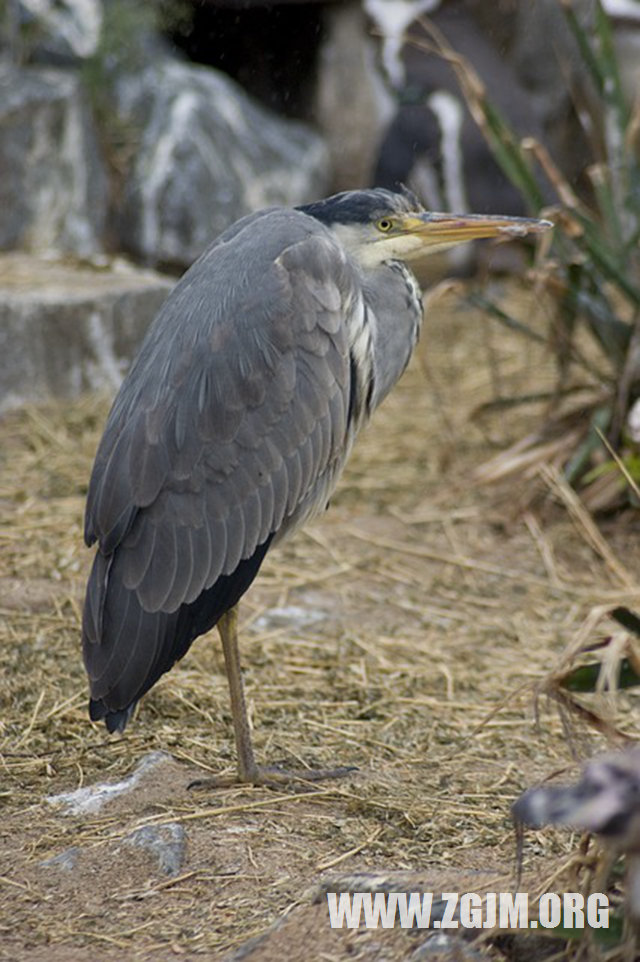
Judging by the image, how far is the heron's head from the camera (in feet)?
11.5

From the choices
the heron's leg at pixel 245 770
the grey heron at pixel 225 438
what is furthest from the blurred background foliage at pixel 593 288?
the heron's leg at pixel 245 770

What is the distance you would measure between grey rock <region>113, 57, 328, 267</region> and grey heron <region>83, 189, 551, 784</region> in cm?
404

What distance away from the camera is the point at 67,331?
19.2 ft

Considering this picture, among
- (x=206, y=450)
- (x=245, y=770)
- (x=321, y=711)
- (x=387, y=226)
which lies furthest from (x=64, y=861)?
(x=387, y=226)

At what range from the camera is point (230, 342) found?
126 inches

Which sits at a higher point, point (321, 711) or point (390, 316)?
point (390, 316)

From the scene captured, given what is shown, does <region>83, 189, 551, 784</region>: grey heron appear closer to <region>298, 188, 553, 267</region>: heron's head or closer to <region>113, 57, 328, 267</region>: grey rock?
<region>298, 188, 553, 267</region>: heron's head

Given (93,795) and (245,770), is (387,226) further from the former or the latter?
(93,795)

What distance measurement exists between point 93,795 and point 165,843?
32 cm

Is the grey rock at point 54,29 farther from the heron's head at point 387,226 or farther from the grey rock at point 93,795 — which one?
the grey rock at point 93,795

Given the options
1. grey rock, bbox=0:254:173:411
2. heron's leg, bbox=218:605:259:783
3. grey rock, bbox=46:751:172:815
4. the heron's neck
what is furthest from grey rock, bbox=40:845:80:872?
grey rock, bbox=0:254:173:411

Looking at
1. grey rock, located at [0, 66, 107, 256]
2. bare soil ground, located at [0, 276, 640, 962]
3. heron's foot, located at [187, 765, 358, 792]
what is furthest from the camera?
grey rock, located at [0, 66, 107, 256]

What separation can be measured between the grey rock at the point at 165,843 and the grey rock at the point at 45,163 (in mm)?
4404

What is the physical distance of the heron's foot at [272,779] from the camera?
3.21m
